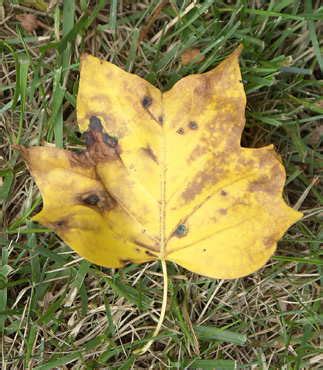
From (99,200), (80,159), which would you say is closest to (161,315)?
(99,200)

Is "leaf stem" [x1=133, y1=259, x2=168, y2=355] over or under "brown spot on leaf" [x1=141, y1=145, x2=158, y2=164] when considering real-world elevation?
under

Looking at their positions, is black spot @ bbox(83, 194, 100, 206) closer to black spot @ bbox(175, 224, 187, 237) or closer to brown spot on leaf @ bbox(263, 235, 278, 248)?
black spot @ bbox(175, 224, 187, 237)

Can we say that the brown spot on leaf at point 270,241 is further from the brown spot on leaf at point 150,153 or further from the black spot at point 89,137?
the black spot at point 89,137

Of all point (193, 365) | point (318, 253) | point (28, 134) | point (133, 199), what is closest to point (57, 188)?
point (133, 199)

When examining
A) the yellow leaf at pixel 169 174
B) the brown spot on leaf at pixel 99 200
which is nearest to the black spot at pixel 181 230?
the yellow leaf at pixel 169 174

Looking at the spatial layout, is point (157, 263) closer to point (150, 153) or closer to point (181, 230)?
point (181, 230)

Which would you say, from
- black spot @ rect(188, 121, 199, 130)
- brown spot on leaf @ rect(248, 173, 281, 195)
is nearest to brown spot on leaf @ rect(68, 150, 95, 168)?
black spot @ rect(188, 121, 199, 130)
